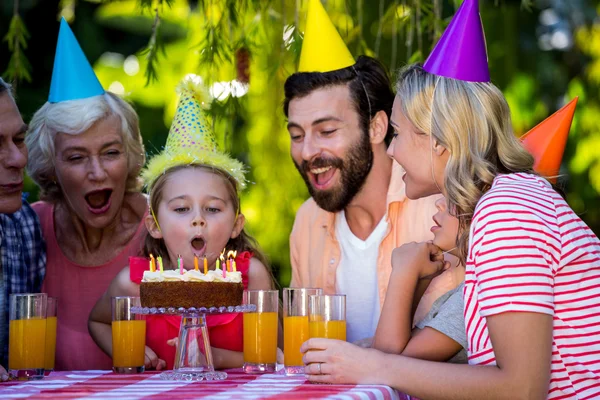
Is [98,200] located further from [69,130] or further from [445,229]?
[445,229]

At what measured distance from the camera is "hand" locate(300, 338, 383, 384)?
7.94ft

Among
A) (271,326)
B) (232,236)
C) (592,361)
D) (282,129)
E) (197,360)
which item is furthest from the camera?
(282,129)

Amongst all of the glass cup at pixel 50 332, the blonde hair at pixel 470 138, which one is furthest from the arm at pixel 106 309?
the blonde hair at pixel 470 138

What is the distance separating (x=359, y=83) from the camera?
3.95 m

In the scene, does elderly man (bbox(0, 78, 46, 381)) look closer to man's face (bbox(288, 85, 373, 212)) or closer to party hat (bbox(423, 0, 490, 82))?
man's face (bbox(288, 85, 373, 212))

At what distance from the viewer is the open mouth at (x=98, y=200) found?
155 inches

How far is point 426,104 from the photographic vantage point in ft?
8.82

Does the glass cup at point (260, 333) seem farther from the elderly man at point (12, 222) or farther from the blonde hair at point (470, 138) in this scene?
the elderly man at point (12, 222)

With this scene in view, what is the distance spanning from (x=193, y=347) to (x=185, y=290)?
0.64 ft

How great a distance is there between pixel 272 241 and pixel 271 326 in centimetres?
195

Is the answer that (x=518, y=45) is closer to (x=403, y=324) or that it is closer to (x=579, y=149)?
(x=579, y=149)

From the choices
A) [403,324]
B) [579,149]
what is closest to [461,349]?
[403,324]

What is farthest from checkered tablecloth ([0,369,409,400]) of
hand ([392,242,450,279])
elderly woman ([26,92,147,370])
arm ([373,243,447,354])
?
elderly woman ([26,92,147,370])

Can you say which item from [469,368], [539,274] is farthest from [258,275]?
[539,274]
